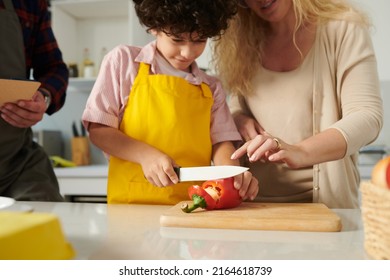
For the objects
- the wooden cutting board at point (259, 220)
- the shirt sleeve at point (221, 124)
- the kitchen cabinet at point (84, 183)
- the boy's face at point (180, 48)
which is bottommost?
the kitchen cabinet at point (84, 183)

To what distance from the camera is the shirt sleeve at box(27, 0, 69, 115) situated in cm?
111

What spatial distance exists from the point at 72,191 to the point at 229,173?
1295 mm

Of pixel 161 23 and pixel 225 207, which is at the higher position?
pixel 161 23

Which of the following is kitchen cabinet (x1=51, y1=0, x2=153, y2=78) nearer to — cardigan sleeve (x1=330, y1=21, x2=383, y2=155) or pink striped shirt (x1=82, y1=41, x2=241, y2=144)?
pink striped shirt (x1=82, y1=41, x2=241, y2=144)

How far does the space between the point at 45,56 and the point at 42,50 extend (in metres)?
0.02

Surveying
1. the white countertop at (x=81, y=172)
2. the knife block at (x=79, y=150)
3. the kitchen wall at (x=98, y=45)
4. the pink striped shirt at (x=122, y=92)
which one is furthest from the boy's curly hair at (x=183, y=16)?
the knife block at (x=79, y=150)

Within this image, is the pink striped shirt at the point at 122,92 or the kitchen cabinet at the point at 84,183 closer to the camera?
the pink striped shirt at the point at 122,92

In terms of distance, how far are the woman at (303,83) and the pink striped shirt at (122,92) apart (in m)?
0.08

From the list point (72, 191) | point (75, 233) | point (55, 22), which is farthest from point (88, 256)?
point (55, 22)

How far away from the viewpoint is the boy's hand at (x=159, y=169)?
2.62 feet

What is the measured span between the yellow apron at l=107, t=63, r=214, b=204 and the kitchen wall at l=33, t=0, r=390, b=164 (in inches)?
48.0

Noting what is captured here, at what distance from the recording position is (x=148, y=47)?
100cm

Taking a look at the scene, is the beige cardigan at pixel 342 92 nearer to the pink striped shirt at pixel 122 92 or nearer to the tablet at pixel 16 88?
the pink striped shirt at pixel 122 92
